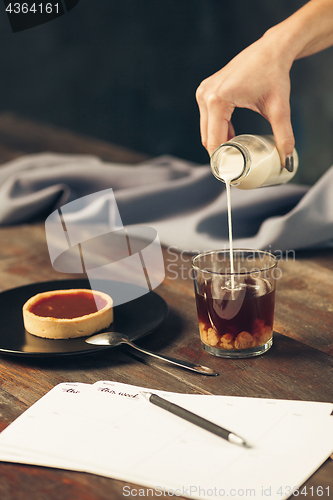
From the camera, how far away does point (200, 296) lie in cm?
79

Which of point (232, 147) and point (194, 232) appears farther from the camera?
point (194, 232)

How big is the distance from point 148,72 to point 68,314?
117 inches

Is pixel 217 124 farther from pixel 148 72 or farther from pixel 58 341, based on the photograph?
pixel 148 72

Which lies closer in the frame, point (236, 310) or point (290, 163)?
point (236, 310)

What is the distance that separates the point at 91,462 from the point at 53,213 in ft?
3.88

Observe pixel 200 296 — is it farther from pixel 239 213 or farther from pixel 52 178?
pixel 52 178

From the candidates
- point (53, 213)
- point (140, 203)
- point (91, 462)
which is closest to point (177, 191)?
point (140, 203)

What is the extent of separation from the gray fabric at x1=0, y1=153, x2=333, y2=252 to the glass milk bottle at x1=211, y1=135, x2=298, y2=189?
1.05 ft

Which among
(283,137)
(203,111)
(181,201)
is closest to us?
(283,137)

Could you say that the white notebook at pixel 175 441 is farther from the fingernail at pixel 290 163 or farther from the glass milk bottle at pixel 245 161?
the fingernail at pixel 290 163

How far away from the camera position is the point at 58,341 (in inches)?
31.8

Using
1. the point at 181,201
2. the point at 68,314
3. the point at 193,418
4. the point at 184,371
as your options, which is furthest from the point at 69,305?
the point at 181,201

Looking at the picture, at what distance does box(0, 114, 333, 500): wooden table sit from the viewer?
0.52 metres

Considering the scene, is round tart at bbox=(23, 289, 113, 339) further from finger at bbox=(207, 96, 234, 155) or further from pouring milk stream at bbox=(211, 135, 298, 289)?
finger at bbox=(207, 96, 234, 155)
